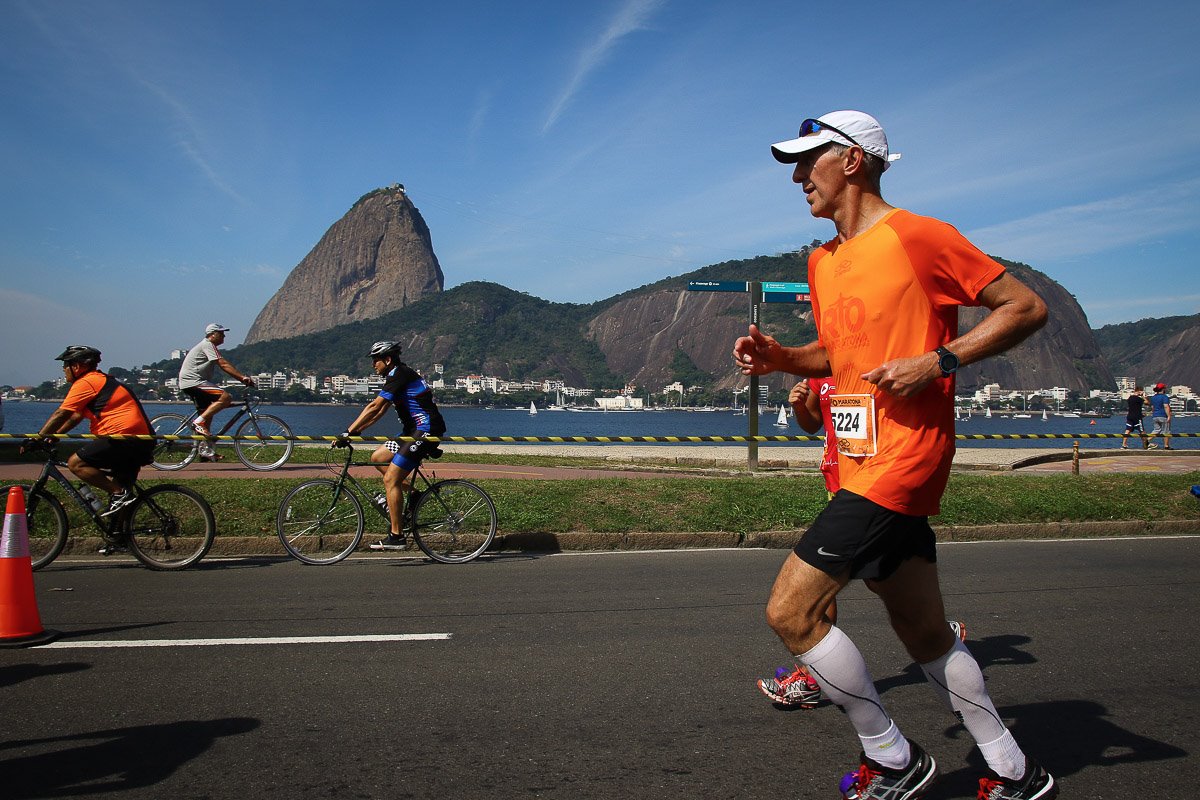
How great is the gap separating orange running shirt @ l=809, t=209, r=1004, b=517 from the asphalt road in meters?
1.25

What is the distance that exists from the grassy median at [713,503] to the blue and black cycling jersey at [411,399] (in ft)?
2.63

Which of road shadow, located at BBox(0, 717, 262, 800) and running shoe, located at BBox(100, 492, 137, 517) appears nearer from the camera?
road shadow, located at BBox(0, 717, 262, 800)

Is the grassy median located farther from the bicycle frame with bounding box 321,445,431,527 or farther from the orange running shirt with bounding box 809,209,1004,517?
the orange running shirt with bounding box 809,209,1004,517

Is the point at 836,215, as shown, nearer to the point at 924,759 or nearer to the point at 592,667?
the point at 924,759

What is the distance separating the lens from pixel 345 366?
7200 inches

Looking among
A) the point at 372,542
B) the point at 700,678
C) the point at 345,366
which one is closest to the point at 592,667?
the point at 700,678

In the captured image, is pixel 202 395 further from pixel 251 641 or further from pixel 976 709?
pixel 976 709

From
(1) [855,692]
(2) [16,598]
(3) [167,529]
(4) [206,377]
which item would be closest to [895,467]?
(1) [855,692]

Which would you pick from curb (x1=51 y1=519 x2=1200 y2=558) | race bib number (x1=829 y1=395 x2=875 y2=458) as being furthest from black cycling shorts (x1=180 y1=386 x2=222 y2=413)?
race bib number (x1=829 y1=395 x2=875 y2=458)

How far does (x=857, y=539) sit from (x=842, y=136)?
53.5 inches

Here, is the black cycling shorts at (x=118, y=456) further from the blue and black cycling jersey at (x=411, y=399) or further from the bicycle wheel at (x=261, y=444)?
the bicycle wheel at (x=261, y=444)

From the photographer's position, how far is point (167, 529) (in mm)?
8062

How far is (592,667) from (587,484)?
691cm

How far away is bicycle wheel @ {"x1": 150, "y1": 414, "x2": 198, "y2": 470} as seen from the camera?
13430 millimetres
